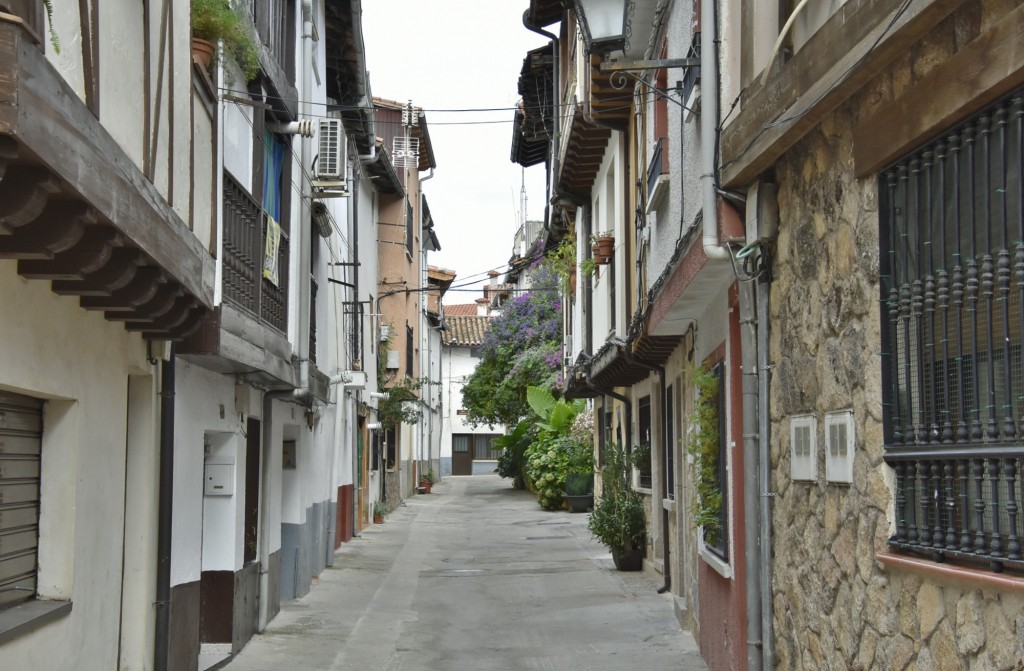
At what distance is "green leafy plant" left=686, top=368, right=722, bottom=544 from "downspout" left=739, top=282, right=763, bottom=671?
83.6 inches

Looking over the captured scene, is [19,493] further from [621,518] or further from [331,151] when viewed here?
[621,518]

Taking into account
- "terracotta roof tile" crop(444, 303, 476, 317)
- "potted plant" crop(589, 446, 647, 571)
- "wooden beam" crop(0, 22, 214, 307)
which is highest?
"terracotta roof tile" crop(444, 303, 476, 317)

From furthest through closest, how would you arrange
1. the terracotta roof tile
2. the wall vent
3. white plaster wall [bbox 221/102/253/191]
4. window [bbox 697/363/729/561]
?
1. the terracotta roof tile
2. white plaster wall [bbox 221/102/253/191]
3. window [bbox 697/363/729/561]
4. the wall vent

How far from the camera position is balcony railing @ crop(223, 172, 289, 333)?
32.8ft

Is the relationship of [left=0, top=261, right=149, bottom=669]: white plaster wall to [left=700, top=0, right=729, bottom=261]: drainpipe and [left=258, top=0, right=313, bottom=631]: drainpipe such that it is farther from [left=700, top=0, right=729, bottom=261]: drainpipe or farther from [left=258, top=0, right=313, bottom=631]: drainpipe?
[left=258, top=0, right=313, bottom=631]: drainpipe

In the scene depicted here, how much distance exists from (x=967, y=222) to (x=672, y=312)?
5.56m

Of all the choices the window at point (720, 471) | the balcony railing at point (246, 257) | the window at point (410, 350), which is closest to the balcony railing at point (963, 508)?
the window at point (720, 471)

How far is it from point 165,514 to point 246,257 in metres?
2.97

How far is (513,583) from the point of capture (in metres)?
16.6

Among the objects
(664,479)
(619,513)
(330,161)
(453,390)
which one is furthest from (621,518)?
(453,390)

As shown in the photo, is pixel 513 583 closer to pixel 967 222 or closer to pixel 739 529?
pixel 739 529

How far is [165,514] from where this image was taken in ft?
28.5

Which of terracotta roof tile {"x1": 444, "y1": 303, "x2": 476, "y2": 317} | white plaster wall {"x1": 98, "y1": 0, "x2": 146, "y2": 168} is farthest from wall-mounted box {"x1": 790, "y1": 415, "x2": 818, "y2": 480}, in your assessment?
terracotta roof tile {"x1": 444, "y1": 303, "x2": 476, "y2": 317}

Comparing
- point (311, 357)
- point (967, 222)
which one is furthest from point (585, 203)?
point (967, 222)
